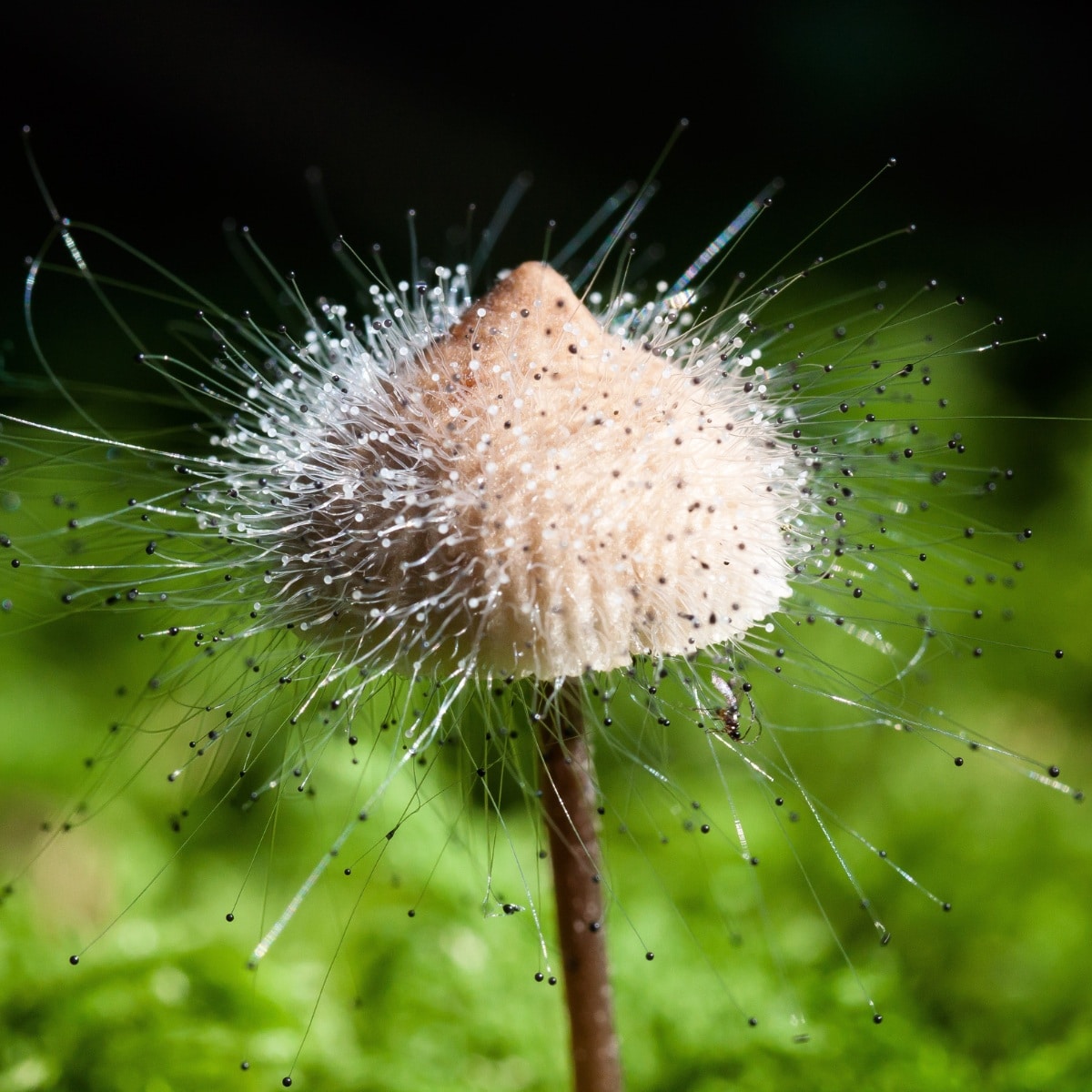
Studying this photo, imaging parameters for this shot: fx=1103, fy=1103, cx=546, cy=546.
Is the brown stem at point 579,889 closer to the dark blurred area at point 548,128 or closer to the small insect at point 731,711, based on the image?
the small insect at point 731,711

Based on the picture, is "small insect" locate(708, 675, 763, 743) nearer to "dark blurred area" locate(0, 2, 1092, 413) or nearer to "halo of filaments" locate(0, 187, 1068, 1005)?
"halo of filaments" locate(0, 187, 1068, 1005)

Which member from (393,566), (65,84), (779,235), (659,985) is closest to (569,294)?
(393,566)

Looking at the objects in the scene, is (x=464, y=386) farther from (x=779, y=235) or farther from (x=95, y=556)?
(x=779, y=235)

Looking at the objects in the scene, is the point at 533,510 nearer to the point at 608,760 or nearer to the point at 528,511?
the point at 528,511

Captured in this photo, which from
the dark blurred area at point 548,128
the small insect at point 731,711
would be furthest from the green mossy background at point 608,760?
the small insect at point 731,711

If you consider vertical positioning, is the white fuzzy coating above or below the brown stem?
above

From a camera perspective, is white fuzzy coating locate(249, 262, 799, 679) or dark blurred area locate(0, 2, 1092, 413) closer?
white fuzzy coating locate(249, 262, 799, 679)

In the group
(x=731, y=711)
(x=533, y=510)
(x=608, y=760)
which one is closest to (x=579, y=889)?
(x=731, y=711)

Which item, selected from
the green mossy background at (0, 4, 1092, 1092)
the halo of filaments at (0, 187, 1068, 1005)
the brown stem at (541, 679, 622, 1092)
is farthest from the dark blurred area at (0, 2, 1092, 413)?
the brown stem at (541, 679, 622, 1092)
